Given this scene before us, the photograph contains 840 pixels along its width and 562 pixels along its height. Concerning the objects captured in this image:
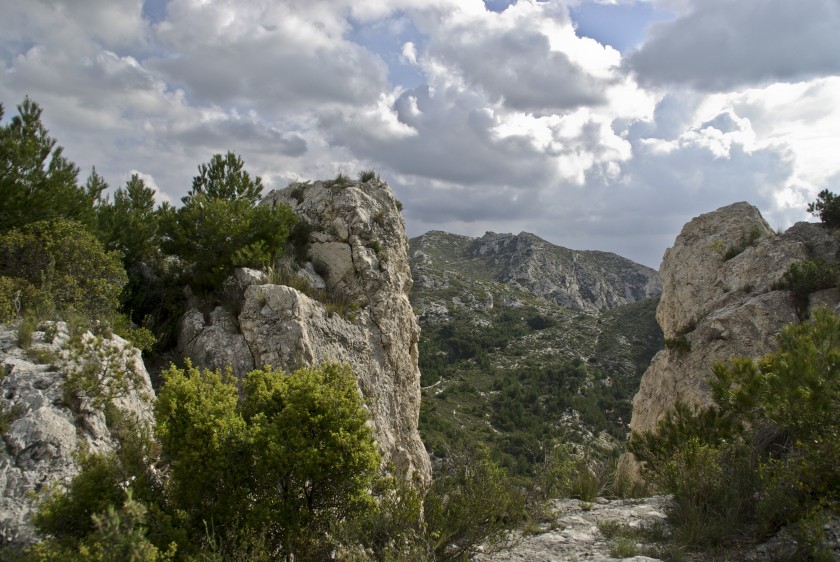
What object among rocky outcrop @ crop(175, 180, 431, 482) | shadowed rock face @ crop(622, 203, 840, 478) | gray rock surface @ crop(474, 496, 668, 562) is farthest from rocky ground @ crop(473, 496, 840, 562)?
shadowed rock face @ crop(622, 203, 840, 478)

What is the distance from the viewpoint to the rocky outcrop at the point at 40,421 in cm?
654

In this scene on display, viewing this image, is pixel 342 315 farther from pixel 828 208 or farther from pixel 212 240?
pixel 828 208

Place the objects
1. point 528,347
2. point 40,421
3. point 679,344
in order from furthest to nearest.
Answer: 1. point 528,347
2. point 679,344
3. point 40,421

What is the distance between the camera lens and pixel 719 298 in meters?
19.9

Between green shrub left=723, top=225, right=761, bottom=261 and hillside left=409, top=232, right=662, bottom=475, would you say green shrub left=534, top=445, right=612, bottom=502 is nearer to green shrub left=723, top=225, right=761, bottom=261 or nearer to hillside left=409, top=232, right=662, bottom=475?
hillside left=409, top=232, right=662, bottom=475

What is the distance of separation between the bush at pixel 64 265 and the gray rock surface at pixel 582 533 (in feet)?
31.8

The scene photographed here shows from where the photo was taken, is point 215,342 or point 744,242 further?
point 744,242

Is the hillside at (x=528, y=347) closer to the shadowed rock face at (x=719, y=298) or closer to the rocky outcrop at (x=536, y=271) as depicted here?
the rocky outcrop at (x=536, y=271)

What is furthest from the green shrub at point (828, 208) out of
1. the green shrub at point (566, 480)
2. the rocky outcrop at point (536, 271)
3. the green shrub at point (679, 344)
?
the rocky outcrop at point (536, 271)

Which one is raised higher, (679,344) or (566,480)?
(679,344)

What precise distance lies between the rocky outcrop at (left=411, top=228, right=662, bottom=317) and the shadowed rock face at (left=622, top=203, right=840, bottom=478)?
68.5 meters

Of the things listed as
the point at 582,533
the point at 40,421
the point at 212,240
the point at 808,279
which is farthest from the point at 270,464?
the point at 808,279

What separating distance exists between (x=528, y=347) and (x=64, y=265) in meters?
69.5

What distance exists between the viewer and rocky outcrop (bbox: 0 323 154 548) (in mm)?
6543
